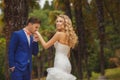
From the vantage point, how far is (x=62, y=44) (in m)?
8.58

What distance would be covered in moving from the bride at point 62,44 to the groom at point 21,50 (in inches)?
11.7

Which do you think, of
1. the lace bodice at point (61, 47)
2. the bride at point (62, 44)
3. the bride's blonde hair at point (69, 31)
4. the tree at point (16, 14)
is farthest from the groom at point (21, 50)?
the tree at point (16, 14)

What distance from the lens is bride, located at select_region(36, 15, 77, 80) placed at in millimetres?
8336

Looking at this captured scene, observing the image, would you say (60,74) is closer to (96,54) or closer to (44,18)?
(96,54)

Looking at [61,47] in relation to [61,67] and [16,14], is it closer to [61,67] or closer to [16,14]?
[61,67]

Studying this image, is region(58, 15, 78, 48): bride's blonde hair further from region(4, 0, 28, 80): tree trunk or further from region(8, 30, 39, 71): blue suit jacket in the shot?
region(4, 0, 28, 80): tree trunk

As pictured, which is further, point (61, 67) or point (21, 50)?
point (61, 67)

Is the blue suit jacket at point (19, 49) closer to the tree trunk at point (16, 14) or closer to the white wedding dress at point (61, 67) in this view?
the white wedding dress at point (61, 67)

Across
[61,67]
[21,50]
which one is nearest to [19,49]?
[21,50]

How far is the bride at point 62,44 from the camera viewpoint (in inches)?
328

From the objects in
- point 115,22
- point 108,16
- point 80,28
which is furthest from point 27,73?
point 108,16

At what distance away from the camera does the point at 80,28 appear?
107ft

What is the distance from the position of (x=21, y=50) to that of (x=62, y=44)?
1007 mm

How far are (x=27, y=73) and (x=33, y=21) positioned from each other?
38.2 inches
